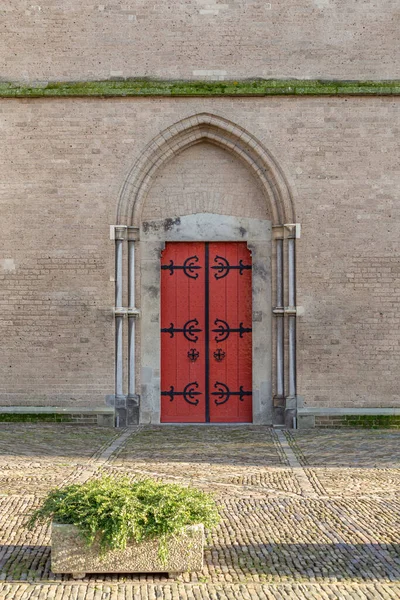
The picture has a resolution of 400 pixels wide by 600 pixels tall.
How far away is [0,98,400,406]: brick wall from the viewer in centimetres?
1240

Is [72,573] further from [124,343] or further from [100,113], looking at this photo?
[100,113]

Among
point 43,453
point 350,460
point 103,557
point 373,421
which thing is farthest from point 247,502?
point 373,421

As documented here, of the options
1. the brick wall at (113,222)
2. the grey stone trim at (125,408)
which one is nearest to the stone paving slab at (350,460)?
the brick wall at (113,222)

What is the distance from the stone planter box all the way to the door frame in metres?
8.10

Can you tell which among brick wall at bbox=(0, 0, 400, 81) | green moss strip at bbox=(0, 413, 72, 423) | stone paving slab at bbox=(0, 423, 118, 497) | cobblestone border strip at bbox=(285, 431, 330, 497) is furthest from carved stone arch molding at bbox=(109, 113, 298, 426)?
cobblestone border strip at bbox=(285, 431, 330, 497)

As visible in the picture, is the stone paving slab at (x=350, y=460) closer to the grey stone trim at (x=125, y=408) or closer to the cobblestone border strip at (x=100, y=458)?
the cobblestone border strip at (x=100, y=458)

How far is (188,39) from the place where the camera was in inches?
498

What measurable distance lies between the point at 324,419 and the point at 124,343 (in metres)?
3.03

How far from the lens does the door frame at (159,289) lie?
42.0ft

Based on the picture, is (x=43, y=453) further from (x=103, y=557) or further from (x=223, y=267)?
(x=103, y=557)

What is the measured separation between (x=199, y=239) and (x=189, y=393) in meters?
2.27

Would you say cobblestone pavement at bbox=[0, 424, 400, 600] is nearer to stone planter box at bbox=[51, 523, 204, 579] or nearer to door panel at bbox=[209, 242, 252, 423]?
stone planter box at bbox=[51, 523, 204, 579]

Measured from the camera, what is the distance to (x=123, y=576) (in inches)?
188

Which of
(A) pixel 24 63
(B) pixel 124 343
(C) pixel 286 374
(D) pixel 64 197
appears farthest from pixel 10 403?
(A) pixel 24 63
